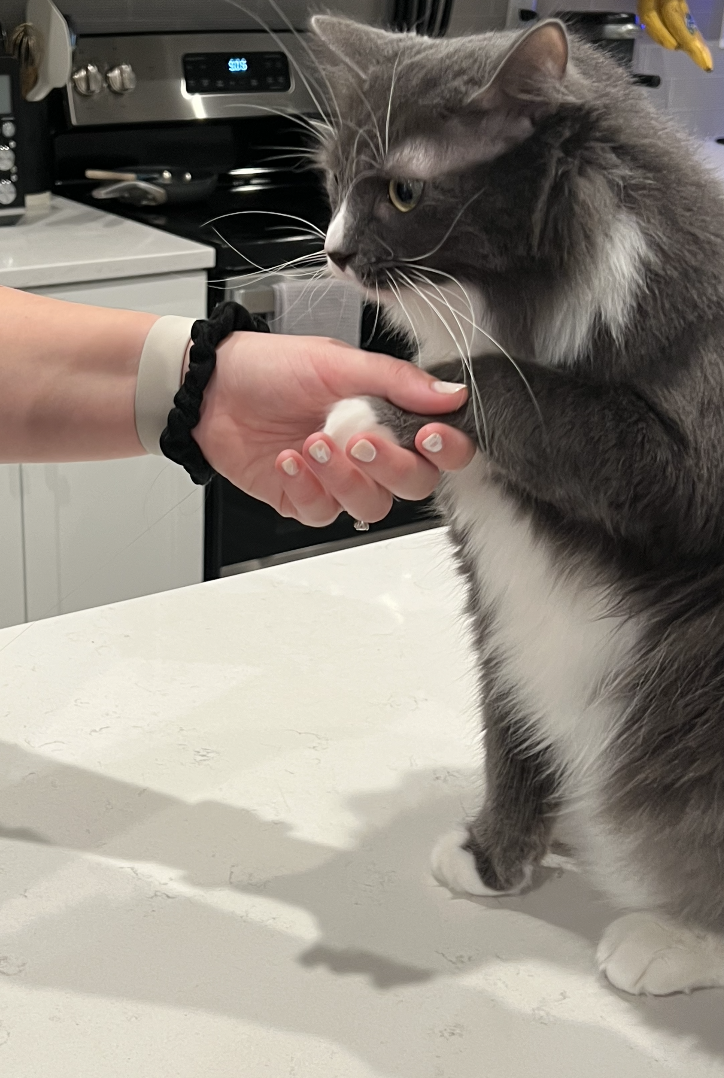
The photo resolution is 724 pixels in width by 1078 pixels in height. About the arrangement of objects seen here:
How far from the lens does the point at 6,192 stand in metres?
2.24

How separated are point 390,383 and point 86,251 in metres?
1.43

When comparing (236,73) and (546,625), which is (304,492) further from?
(236,73)

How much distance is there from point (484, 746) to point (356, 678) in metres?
Answer: 0.18

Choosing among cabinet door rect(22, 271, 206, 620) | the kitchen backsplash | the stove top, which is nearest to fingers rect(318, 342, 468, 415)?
the stove top

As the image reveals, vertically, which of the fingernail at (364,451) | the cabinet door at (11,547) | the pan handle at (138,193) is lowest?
the cabinet door at (11,547)

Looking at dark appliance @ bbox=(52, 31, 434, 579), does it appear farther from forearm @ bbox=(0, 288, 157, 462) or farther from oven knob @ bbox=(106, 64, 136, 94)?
forearm @ bbox=(0, 288, 157, 462)

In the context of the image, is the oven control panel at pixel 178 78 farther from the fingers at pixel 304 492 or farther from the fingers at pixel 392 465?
the fingers at pixel 392 465

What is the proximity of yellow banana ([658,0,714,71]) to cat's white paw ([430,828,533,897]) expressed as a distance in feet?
8.81

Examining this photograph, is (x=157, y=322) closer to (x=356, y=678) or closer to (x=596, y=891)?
(x=356, y=678)

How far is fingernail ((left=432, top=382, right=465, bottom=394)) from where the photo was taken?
0.73 meters

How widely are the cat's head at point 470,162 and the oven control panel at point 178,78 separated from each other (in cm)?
188

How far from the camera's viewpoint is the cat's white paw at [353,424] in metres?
0.76

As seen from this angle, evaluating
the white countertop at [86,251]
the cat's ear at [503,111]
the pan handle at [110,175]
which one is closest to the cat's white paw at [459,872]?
the cat's ear at [503,111]

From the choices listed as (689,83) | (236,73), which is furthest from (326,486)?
(689,83)
